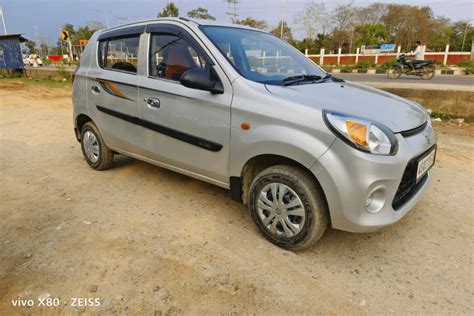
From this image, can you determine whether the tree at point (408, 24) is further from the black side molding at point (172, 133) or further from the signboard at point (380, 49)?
the black side molding at point (172, 133)

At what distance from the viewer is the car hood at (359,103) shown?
2.36m

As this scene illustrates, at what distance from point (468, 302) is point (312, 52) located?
4443 cm

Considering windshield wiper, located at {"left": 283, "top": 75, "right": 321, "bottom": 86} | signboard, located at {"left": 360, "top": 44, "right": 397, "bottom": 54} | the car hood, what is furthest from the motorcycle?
signboard, located at {"left": 360, "top": 44, "right": 397, "bottom": 54}

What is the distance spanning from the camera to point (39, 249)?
8.57 ft

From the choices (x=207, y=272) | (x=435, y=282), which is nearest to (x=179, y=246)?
(x=207, y=272)

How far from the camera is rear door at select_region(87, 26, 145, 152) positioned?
3.43 meters

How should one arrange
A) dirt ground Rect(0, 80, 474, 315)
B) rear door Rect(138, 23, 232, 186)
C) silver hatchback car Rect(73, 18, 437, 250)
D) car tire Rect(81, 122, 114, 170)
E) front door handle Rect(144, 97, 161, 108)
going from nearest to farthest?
→ dirt ground Rect(0, 80, 474, 315) < silver hatchback car Rect(73, 18, 437, 250) < rear door Rect(138, 23, 232, 186) < front door handle Rect(144, 97, 161, 108) < car tire Rect(81, 122, 114, 170)

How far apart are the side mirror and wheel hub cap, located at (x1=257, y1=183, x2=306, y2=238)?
34.7 inches

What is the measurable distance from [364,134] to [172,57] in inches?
74.2

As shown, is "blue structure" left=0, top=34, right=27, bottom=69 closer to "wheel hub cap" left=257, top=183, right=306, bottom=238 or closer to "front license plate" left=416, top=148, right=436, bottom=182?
"wheel hub cap" left=257, top=183, right=306, bottom=238

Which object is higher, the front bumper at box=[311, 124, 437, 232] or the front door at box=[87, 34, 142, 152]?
the front door at box=[87, 34, 142, 152]

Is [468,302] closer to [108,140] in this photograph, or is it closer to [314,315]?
[314,315]

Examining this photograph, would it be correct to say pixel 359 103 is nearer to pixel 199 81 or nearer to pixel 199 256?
pixel 199 81

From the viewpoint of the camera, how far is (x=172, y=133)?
3.09 meters
